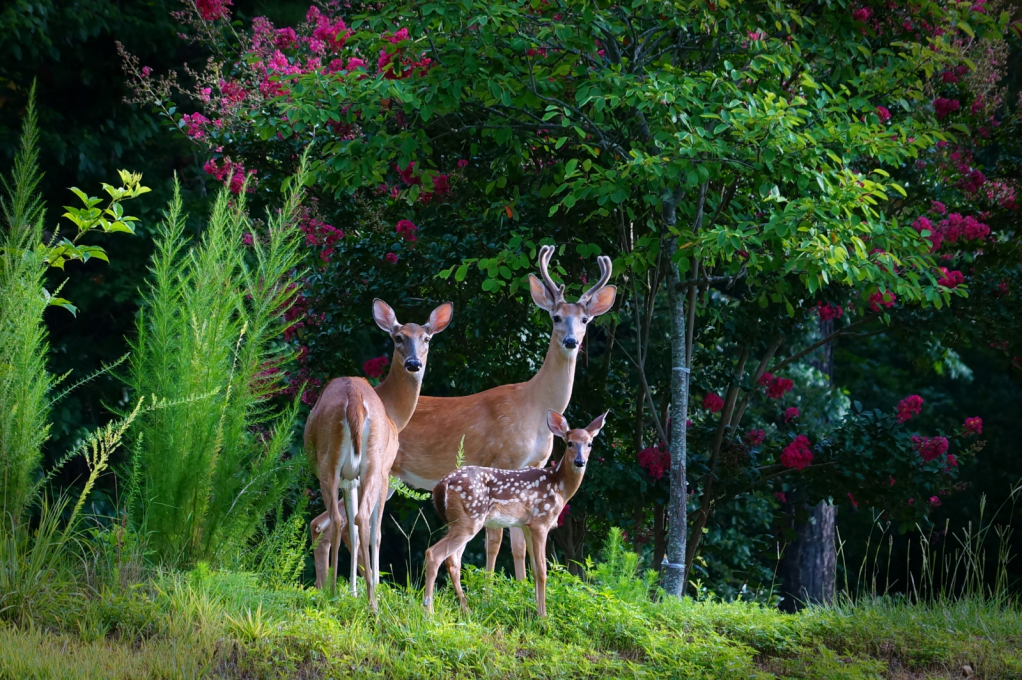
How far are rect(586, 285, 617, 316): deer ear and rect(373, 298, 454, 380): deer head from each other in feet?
2.68

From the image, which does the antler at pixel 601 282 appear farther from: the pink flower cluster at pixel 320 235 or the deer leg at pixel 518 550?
the pink flower cluster at pixel 320 235

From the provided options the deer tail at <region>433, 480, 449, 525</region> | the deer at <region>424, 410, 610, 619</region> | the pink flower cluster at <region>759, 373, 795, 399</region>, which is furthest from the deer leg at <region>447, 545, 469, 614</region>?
the pink flower cluster at <region>759, 373, 795, 399</region>

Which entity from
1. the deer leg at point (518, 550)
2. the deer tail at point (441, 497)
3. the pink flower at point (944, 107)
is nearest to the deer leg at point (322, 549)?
the deer tail at point (441, 497)

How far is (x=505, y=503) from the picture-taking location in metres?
5.50

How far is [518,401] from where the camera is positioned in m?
6.45

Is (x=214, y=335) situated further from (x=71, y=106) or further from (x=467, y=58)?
(x=71, y=106)

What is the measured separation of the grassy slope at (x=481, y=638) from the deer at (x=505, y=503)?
22cm

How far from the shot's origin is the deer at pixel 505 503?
5.42 metres

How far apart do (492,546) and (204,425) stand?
67.3 inches

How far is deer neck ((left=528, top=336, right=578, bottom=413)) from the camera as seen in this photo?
626 centimetres

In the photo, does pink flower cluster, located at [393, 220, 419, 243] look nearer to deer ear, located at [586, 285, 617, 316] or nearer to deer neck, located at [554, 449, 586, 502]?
deer ear, located at [586, 285, 617, 316]

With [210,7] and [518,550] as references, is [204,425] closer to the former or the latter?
[518,550]

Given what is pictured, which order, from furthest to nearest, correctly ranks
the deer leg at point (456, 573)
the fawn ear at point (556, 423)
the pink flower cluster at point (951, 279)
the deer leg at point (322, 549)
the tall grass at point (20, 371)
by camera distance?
1. the pink flower cluster at point (951, 279)
2. the fawn ear at point (556, 423)
3. the deer leg at point (322, 549)
4. the deer leg at point (456, 573)
5. the tall grass at point (20, 371)

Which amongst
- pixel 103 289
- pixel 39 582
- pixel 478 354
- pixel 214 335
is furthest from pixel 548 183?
pixel 103 289
